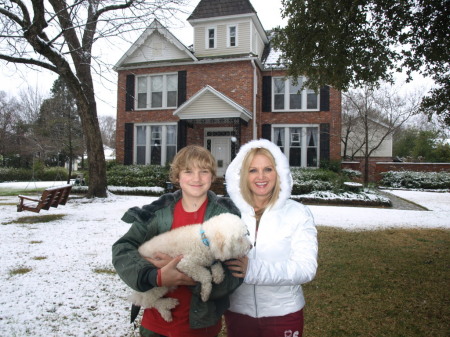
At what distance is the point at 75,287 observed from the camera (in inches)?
169

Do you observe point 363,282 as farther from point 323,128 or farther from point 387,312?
point 323,128

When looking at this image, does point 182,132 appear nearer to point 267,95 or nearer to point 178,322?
point 267,95

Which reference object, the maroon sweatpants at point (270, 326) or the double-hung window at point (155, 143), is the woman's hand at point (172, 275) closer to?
the maroon sweatpants at point (270, 326)

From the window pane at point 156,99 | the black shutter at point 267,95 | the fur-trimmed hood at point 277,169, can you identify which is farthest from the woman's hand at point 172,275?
the window pane at point 156,99

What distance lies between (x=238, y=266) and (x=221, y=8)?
65.6 feet

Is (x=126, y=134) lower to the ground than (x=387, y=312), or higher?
higher

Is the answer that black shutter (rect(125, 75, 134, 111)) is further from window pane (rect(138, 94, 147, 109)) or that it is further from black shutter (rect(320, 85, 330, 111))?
black shutter (rect(320, 85, 330, 111))

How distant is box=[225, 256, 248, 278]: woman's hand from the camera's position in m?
1.75

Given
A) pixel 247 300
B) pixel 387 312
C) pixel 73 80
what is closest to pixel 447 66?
pixel 387 312

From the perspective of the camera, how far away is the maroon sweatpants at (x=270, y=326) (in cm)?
192

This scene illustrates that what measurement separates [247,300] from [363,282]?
136 inches

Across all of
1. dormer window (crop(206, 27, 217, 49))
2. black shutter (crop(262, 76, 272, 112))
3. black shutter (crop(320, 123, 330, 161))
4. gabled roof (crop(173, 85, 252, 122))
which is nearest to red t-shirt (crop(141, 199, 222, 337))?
gabled roof (crop(173, 85, 252, 122))

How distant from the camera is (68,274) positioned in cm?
473

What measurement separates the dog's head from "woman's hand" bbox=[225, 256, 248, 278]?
0.03m
